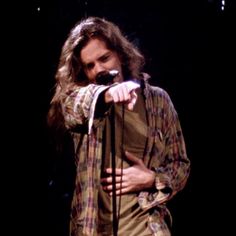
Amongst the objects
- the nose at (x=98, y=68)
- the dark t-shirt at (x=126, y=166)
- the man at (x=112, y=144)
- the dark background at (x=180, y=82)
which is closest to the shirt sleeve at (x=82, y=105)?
the man at (x=112, y=144)

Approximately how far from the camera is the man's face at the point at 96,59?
214cm

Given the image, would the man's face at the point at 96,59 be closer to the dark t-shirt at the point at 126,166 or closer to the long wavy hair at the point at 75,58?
the long wavy hair at the point at 75,58

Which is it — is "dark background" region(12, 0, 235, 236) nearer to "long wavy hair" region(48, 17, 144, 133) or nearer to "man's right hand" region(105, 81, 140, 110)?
"long wavy hair" region(48, 17, 144, 133)

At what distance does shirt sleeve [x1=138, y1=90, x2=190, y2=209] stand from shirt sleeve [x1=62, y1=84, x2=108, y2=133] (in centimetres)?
42

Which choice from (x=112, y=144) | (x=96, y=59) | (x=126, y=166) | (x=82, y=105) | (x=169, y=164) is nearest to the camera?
(x=112, y=144)

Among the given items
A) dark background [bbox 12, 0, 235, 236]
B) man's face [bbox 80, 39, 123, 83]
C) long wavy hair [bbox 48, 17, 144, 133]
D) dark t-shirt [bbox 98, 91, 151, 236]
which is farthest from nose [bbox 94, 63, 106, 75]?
dark background [bbox 12, 0, 235, 236]

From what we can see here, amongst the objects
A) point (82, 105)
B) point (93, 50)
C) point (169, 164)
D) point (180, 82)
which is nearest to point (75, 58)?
point (93, 50)

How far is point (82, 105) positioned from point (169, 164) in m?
0.59

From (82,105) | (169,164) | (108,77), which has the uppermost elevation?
(108,77)

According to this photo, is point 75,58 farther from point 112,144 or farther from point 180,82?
point 180,82

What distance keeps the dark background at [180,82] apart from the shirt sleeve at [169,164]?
2.47ft

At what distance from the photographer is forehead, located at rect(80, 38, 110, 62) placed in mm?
2160

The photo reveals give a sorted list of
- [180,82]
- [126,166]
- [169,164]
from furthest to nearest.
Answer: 1. [180,82]
2. [169,164]
3. [126,166]

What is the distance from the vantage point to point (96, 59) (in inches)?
84.7
